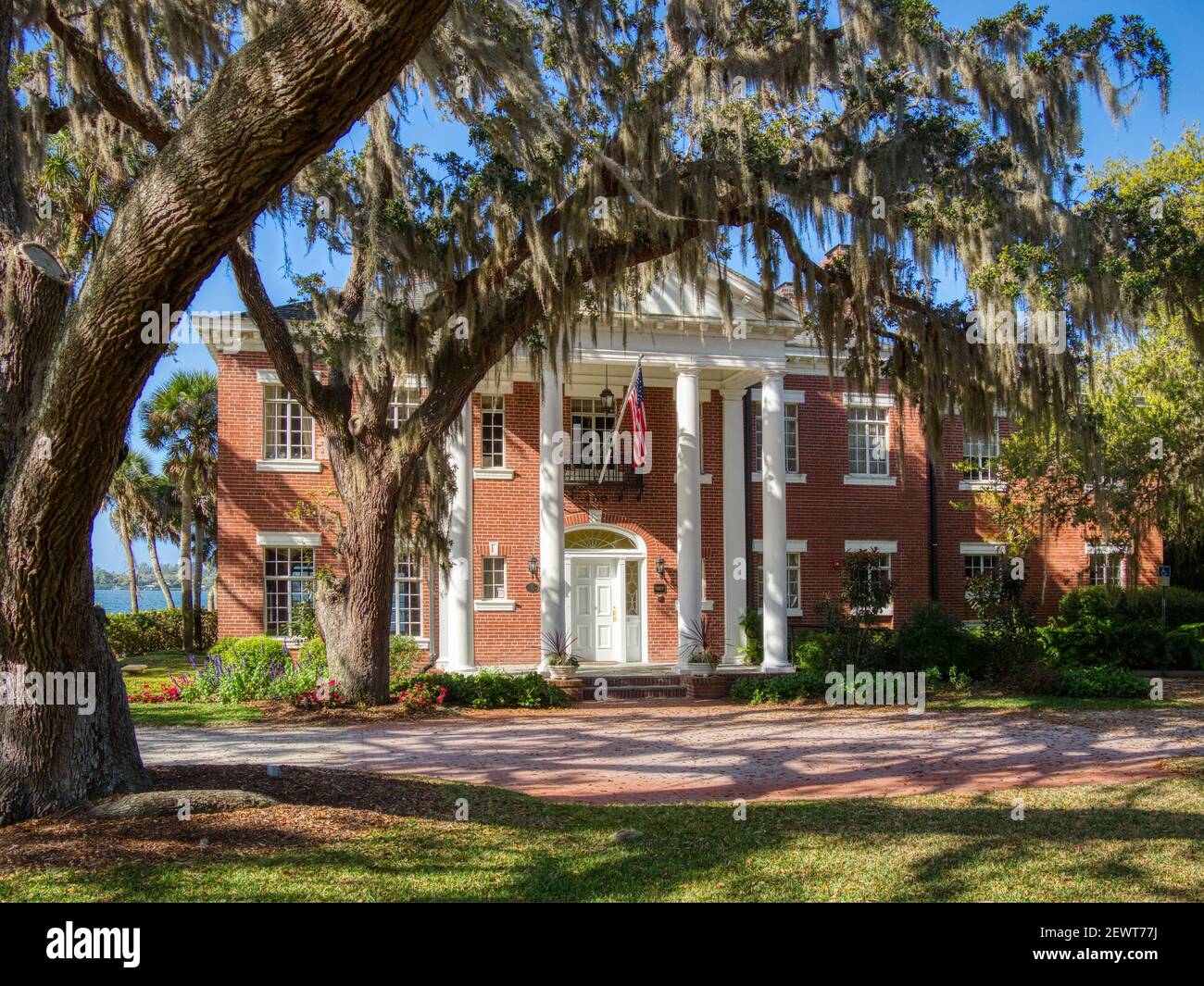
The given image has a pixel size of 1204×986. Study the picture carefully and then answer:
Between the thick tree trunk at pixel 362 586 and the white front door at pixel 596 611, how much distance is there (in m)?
7.60

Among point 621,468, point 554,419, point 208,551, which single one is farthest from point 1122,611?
point 208,551

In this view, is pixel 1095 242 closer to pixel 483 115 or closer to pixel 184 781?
pixel 483 115

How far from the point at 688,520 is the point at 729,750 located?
24.8ft

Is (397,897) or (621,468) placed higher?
(621,468)

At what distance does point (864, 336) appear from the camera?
532 inches

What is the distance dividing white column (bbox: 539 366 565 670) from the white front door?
141 inches

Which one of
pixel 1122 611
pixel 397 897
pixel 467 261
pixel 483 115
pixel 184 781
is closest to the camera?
pixel 397 897

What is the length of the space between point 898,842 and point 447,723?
27.4ft

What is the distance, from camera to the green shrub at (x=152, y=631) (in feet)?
99.0

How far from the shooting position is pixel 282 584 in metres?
21.1

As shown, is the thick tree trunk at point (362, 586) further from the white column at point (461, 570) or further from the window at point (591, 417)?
the window at point (591, 417)

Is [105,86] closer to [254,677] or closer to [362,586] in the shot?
[362,586]

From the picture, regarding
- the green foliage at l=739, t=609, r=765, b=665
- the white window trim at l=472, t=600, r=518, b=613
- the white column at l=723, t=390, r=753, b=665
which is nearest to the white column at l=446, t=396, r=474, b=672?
→ the white window trim at l=472, t=600, r=518, b=613

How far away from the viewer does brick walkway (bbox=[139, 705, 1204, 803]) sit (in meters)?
9.48
